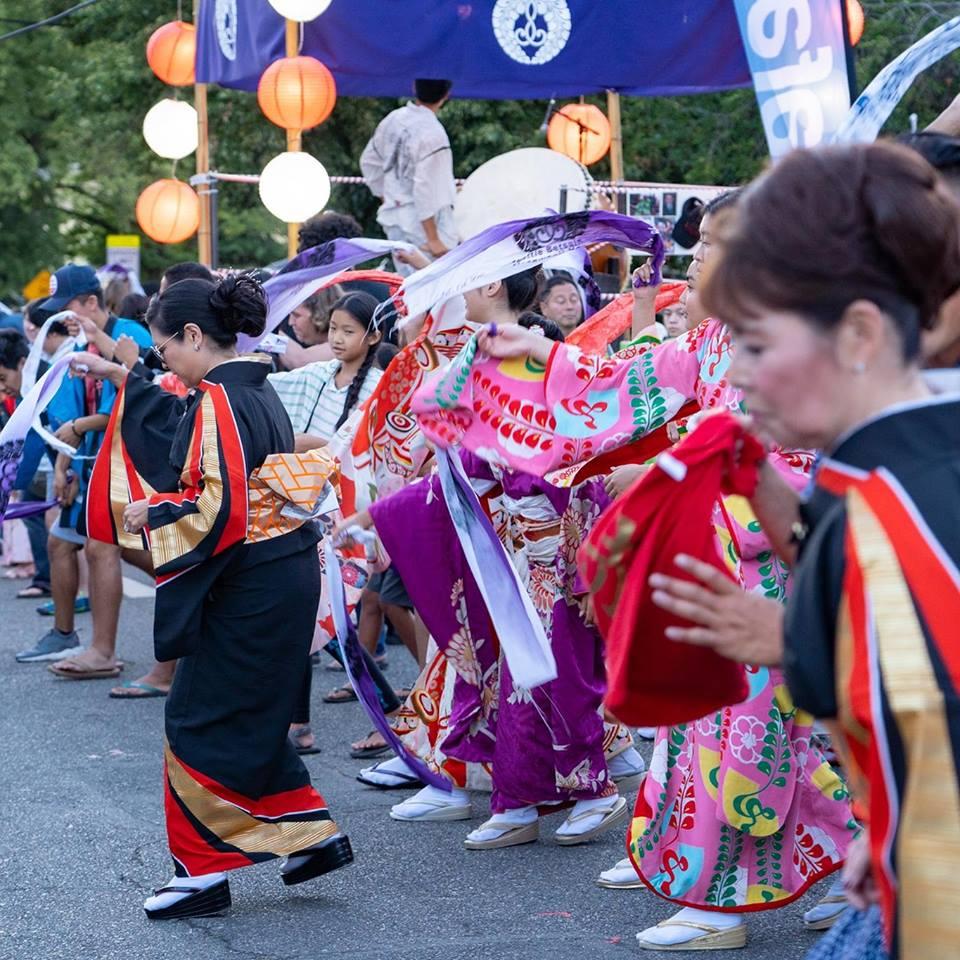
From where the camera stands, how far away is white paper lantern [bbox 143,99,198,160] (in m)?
11.4

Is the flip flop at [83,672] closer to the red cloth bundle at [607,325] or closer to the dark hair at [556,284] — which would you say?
the dark hair at [556,284]

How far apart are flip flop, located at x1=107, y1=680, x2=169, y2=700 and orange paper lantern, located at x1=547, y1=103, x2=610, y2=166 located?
6.59m

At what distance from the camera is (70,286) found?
25.1ft

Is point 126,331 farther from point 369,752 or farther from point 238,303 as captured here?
point 238,303

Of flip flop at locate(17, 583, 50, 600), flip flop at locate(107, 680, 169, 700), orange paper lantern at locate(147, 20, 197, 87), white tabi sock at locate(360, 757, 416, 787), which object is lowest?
white tabi sock at locate(360, 757, 416, 787)

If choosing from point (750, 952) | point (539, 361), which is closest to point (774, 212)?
point (539, 361)

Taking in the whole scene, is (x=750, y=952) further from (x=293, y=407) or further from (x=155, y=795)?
(x=293, y=407)

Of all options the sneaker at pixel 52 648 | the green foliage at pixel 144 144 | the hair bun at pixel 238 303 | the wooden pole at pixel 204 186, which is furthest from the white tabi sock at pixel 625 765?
the green foliage at pixel 144 144

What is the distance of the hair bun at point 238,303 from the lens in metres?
4.36

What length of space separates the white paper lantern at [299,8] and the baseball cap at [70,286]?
2000 mm

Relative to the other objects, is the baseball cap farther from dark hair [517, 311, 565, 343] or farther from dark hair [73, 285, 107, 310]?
dark hair [517, 311, 565, 343]

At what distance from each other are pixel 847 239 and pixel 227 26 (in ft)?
29.4

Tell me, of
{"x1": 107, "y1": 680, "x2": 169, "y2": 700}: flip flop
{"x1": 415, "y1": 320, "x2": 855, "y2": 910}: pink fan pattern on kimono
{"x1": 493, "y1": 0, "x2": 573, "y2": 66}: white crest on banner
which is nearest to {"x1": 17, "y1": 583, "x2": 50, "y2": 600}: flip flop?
{"x1": 107, "y1": 680, "x2": 169, "y2": 700}: flip flop

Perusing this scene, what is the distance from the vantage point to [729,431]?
6.14 feet
